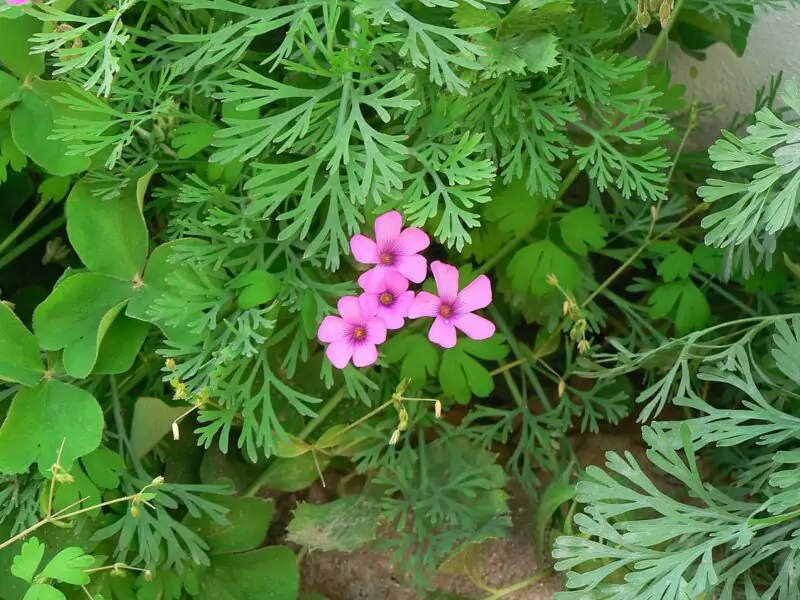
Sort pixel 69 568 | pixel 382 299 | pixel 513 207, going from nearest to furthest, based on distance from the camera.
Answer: pixel 69 568, pixel 382 299, pixel 513 207

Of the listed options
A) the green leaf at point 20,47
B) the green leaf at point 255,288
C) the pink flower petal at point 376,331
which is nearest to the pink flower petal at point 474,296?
the pink flower petal at point 376,331

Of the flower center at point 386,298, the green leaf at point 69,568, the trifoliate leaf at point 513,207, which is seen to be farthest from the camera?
the trifoliate leaf at point 513,207

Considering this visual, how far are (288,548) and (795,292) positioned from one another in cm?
77

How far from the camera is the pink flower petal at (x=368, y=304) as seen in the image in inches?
32.9

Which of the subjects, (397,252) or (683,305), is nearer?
(397,252)

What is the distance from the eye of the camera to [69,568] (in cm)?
75

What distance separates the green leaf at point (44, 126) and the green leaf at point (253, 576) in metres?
0.55

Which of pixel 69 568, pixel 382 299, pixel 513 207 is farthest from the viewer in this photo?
pixel 513 207

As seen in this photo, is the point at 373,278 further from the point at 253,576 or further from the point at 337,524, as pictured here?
the point at 253,576

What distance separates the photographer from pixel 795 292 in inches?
38.7

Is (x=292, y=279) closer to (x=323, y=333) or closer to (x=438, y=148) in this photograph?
(x=323, y=333)

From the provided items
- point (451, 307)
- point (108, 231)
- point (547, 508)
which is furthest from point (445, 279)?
point (108, 231)

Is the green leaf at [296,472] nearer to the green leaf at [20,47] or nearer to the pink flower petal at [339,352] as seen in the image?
the pink flower petal at [339,352]

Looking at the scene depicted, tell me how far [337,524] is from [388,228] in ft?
1.35
